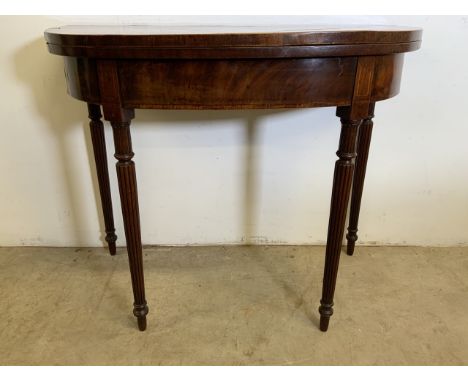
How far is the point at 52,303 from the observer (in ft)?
3.85

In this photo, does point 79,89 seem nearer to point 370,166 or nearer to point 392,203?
point 370,166

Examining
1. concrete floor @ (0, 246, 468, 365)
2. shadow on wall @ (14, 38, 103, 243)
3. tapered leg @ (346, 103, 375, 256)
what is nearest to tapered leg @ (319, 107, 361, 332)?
concrete floor @ (0, 246, 468, 365)

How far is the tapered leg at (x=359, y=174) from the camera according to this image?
1.20m

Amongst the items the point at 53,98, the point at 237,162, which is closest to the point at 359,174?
the point at 237,162

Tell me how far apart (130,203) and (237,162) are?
1.62ft

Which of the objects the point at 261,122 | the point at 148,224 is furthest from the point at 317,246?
the point at 148,224

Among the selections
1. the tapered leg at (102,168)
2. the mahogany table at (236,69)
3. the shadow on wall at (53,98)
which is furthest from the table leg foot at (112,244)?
the mahogany table at (236,69)

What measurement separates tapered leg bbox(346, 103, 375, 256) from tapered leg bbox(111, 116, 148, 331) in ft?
2.18

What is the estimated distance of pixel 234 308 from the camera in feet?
3.78

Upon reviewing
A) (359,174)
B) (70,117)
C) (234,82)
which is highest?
(234,82)

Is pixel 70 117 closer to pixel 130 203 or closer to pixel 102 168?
pixel 102 168

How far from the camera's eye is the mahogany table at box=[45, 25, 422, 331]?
2.42 feet

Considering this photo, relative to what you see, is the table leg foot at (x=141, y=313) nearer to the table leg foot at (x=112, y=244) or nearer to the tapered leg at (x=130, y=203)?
the tapered leg at (x=130, y=203)

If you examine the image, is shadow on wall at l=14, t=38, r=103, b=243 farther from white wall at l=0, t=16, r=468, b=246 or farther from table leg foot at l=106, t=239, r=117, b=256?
table leg foot at l=106, t=239, r=117, b=256
